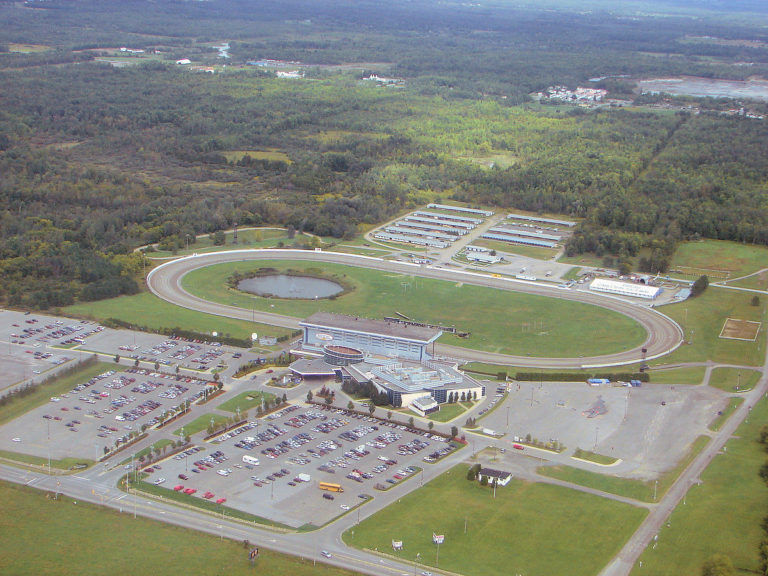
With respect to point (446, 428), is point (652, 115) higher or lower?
higher

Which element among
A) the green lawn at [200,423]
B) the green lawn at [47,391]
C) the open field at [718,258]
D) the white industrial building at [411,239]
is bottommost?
the green lawn at [47,391]

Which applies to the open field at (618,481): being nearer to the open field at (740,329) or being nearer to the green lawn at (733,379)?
the green lawn at (733,379)

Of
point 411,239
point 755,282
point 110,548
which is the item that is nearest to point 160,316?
point 411,239

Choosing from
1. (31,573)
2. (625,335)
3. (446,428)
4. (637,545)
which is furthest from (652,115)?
(31,573)

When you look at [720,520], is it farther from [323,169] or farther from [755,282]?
[323,169]

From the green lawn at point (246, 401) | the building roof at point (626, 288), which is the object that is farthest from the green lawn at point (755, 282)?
the green lawn at point (246, 401)

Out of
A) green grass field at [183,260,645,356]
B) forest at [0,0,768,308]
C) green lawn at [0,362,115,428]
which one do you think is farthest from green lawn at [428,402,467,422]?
forest at [0,0,768,308]

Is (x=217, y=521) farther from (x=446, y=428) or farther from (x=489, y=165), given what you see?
(x=489, y=165)
